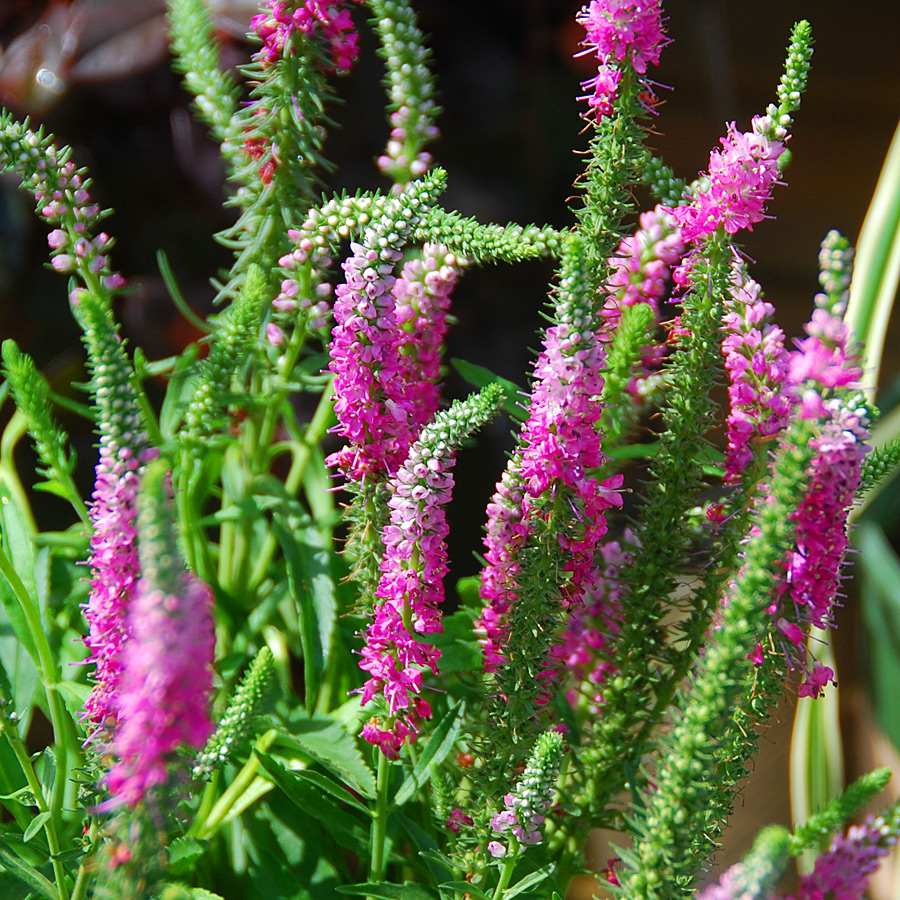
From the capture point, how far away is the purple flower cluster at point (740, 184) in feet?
1.11

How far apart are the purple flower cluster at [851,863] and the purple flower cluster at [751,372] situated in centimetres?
13

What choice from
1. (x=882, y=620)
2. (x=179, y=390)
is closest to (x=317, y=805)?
(x=179, y=390)

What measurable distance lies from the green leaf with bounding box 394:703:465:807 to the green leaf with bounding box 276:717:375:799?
0.05ft

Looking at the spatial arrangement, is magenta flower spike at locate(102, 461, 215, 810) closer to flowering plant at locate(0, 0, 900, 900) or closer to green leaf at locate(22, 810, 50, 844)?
flowering plant at locate(0, 0, 900, 900)

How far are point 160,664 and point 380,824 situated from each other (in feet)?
0.65

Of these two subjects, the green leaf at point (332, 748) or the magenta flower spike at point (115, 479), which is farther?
the green leaf at point (332, 748)

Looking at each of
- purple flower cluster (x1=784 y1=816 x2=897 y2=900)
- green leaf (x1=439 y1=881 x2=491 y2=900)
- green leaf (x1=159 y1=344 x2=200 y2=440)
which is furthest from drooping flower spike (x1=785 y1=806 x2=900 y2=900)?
green leaf (x1=159 y1=344 x2=200 y2=440)

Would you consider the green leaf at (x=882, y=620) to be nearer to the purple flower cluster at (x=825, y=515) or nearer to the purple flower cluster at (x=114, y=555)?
the purple flower cluster at (x=825, y=515)

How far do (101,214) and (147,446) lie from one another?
152 millimetres

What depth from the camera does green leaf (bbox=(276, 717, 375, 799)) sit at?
37 cm

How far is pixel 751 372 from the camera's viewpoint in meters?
0.35

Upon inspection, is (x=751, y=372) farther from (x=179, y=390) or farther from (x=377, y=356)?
(x=179, y=390)

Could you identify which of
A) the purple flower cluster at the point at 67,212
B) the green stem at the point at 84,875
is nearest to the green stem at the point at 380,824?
the green stem at the point at 84,875

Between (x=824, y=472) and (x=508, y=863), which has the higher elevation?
(x=824, y=472)
